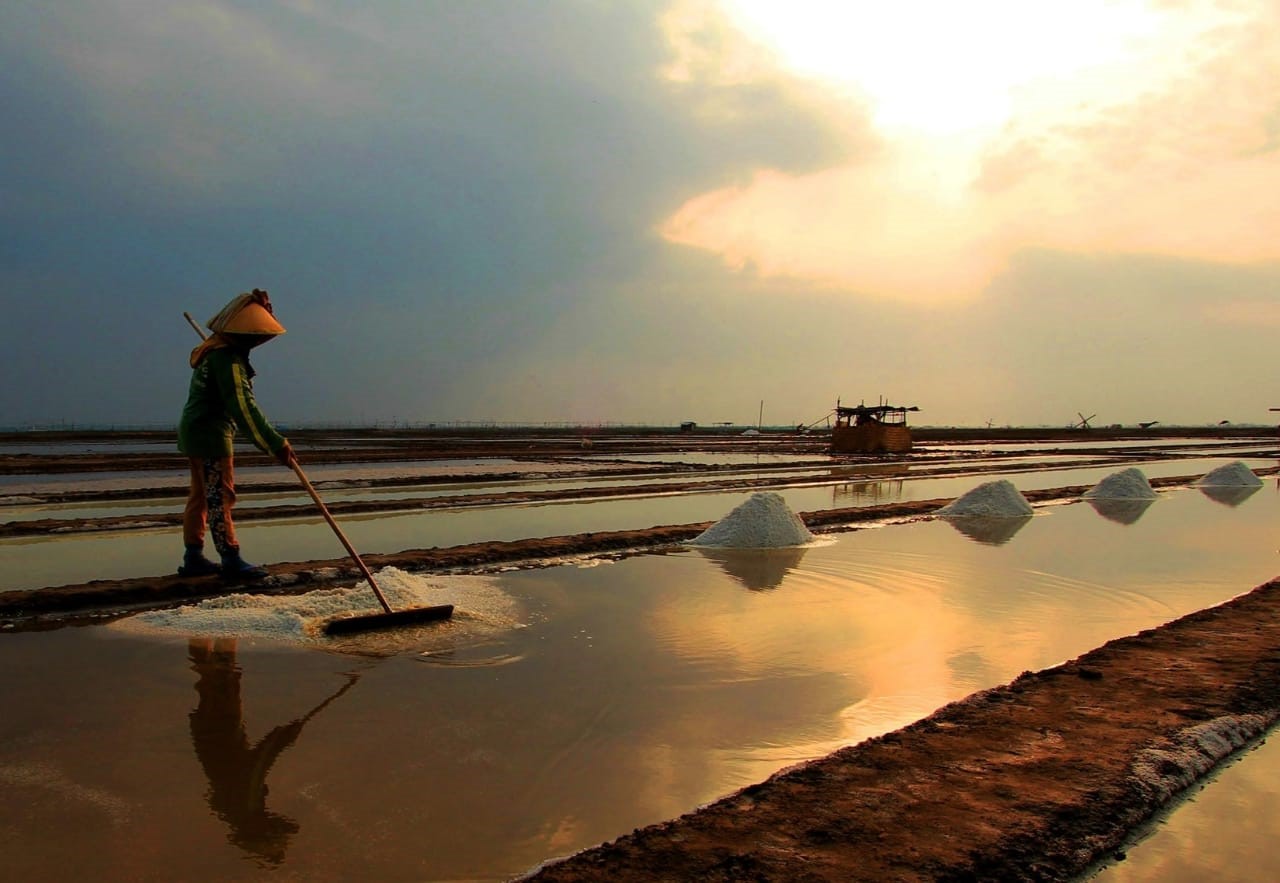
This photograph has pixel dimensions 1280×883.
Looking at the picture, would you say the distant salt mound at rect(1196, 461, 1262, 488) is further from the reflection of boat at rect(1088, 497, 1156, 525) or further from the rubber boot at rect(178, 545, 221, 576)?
the rubber boot at rect(178, 545, 221, 576)

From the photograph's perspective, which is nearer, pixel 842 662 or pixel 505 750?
pixel 505 750

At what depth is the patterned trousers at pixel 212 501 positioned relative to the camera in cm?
484

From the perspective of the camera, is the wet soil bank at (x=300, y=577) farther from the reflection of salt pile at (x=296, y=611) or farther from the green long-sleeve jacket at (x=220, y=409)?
the green long-sleeve jacket at (x=220, y=409)

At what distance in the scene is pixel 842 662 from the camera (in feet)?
12.0

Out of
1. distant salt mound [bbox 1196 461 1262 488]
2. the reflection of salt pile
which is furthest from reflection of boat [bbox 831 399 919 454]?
the reflection of salt pile

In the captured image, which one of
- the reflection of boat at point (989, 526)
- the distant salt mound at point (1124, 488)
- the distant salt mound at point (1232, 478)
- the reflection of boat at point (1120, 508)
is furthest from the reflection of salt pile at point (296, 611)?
the distant salt mound at point (1232, 478)

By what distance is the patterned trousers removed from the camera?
4.84 meters

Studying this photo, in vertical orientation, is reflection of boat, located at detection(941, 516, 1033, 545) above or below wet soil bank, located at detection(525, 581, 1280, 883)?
above

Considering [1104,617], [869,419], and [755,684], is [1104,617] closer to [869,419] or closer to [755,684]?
[755,684]

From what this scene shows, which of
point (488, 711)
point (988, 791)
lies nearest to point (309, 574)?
point (488, 711)

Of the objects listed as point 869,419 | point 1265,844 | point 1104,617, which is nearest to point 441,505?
point 1104,617

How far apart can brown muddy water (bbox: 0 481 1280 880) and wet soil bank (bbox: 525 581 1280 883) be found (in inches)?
5.7

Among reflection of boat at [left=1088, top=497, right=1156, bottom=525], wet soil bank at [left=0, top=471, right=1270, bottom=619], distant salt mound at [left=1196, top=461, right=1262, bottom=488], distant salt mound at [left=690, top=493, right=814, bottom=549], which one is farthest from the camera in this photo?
distant salt mound at [left=1196, top=461, right=1262, bottom=488]

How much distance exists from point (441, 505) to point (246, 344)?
5.93 metres
